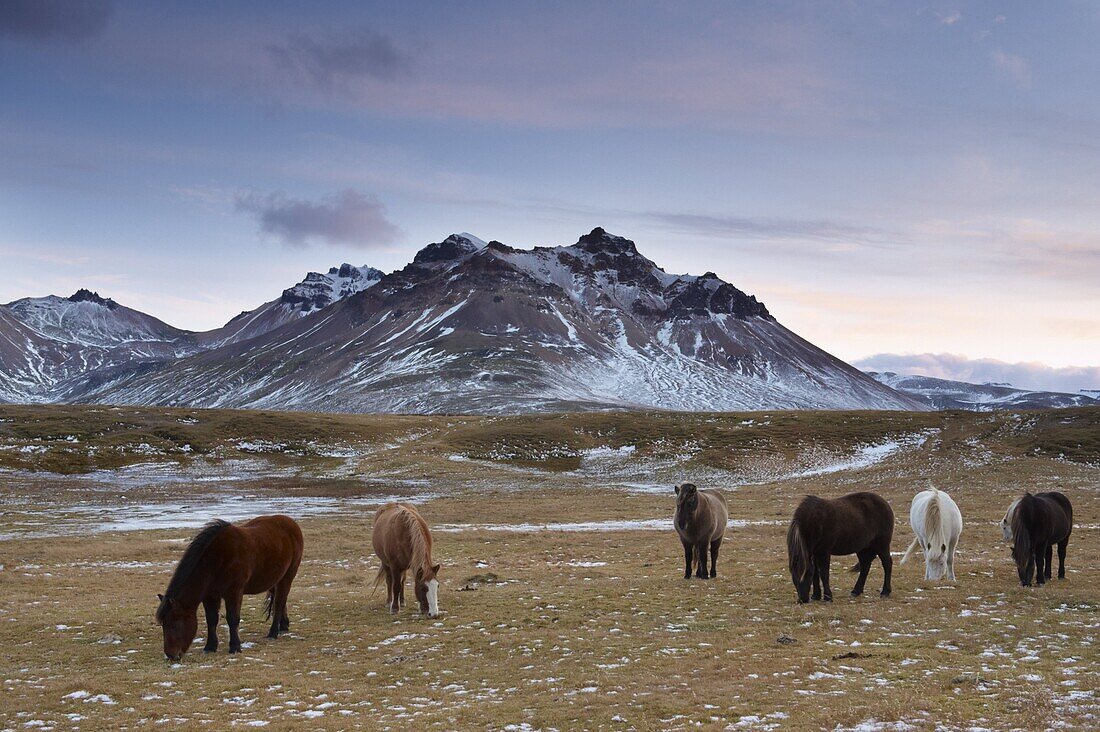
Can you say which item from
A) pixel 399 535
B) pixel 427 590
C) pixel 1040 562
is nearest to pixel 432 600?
pixel 427 590

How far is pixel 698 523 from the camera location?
22.7 metres

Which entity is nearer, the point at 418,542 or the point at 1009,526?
the point at 418,542

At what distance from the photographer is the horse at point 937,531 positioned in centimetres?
2056

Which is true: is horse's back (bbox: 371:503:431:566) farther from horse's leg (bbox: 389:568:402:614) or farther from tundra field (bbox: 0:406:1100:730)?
→ tundra field (bbox: 0:406:1100:730)

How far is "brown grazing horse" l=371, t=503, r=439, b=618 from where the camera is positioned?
18.4 m

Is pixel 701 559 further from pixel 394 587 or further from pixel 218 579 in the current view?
pixel 218 579

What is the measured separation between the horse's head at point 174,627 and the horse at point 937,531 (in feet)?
59.3

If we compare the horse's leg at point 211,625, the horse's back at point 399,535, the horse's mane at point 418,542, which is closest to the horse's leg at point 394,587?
the horse's back at point 399,535

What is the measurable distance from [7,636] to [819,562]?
19.5 metres

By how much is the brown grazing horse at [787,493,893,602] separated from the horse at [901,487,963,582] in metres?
2.33

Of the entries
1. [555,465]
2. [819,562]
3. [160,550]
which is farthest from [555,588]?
[555,465]

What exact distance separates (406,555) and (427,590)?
1042 mm

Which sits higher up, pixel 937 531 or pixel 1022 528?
pixel 1022 528

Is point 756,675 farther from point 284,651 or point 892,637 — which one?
point 284,651
